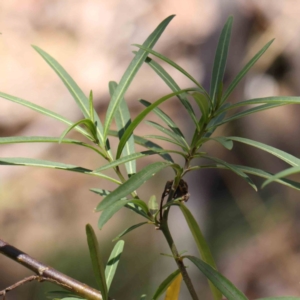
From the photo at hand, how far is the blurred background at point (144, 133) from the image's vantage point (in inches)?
51.5

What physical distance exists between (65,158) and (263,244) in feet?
2.43

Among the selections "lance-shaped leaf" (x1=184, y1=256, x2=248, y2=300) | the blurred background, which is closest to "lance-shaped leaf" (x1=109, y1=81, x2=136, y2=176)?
"lance-shaped leaf" (x1=184, y1=256, x2=248, y2=300)

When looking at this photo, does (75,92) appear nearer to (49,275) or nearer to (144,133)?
(49,275)

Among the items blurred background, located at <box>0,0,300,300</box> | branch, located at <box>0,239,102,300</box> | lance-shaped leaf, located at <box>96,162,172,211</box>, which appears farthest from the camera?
blurred background, located at <box>0,0,300,300</box>

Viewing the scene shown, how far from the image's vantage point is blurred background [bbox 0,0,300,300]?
4.29 ft

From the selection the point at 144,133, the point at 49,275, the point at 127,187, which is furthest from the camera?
the point at 144,133

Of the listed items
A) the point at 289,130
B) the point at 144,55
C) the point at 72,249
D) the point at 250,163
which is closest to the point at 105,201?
the point at 144,55

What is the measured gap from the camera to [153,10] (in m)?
1.42

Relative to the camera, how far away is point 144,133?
137cm

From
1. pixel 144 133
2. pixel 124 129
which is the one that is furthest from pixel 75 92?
pixel 144 133

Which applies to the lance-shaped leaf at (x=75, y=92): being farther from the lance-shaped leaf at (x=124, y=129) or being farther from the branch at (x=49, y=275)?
the branch at (x=49, y=275)

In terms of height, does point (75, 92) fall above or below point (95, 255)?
above

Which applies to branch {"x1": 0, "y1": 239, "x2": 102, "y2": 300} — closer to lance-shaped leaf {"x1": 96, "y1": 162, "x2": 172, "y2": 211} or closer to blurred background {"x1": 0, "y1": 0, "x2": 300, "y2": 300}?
lance-shaped leaf {"x1": 96, "y1": 162, "x2": 172, "y2": 211}

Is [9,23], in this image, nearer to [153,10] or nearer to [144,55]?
[153,10]
